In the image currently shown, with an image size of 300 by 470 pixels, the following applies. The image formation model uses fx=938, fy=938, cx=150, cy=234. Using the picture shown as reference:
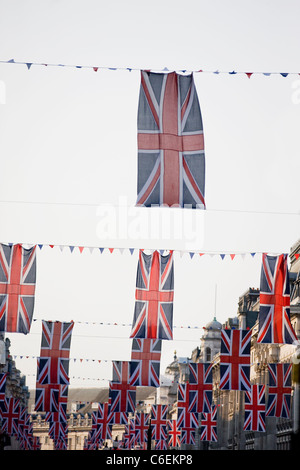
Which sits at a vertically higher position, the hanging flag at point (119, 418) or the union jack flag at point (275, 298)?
the union jack flag at point (275, 298)

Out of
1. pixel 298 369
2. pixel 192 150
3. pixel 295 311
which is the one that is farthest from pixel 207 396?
pixel 298 369

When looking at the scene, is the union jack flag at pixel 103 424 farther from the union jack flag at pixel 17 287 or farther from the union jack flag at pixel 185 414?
the union jack flag at pixel 17 287

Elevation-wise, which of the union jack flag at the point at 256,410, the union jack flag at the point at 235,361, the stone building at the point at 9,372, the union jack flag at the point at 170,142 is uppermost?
the stone building at the point at 9,372

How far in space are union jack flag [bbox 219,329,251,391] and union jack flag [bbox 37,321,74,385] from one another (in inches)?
346

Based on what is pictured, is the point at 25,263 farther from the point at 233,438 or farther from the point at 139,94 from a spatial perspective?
the point at 233,438

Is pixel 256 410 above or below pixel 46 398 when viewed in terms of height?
below

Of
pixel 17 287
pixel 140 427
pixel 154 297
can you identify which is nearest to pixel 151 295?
pixel 154 297

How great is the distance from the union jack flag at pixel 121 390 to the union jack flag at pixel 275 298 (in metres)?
21.7

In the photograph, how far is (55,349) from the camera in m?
51.1

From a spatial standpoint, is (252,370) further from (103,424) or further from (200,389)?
(200,389)

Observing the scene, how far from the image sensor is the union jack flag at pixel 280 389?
5412cm

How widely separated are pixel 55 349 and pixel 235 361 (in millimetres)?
10106

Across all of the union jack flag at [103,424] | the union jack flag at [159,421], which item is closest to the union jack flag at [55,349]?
the union jack flag at [103,424]

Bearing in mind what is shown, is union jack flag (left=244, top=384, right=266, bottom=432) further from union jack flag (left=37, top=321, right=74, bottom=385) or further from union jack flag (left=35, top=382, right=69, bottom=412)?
union jack flag (left=35, top=382, right=69, bottom=412)
